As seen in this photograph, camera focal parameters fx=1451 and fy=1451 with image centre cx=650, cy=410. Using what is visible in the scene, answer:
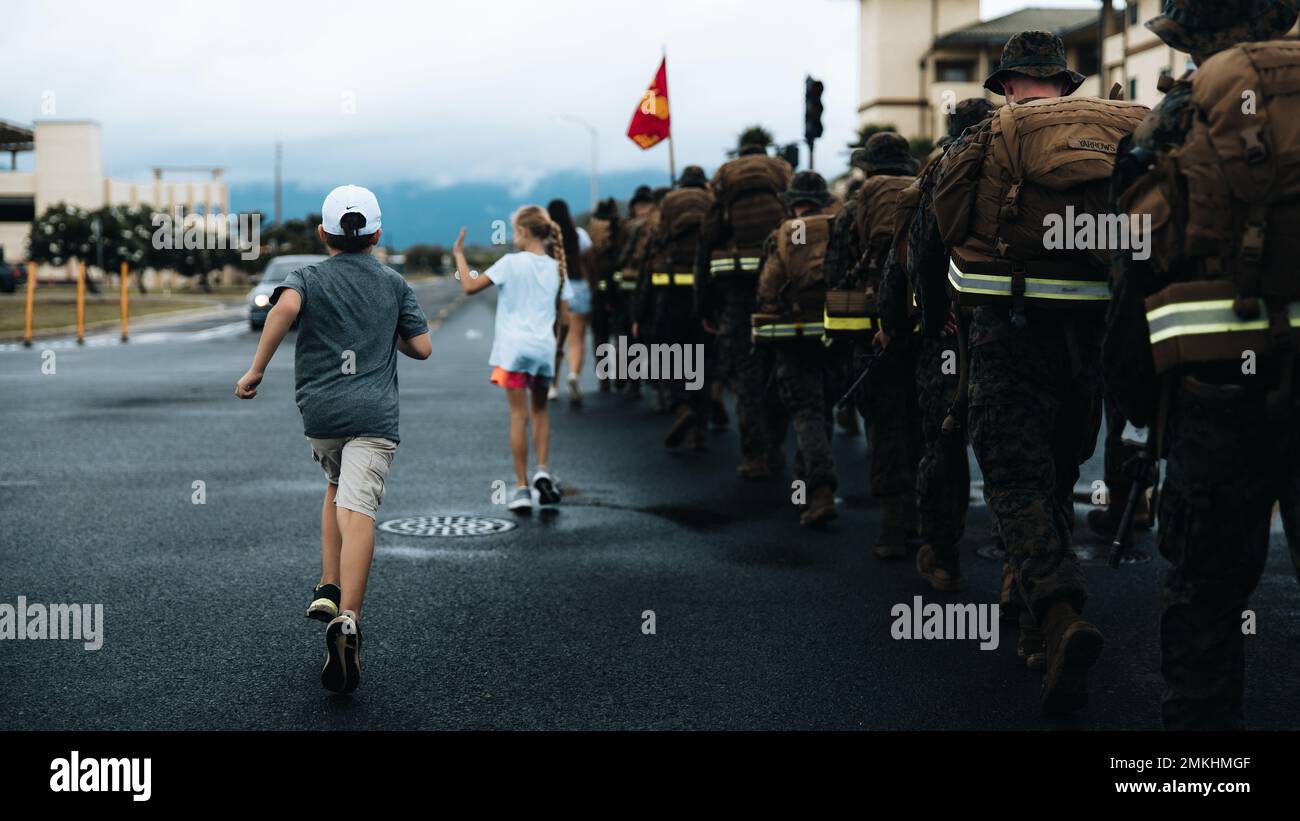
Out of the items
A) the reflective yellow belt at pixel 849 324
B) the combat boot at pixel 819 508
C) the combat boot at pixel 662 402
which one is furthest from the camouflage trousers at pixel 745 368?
the combat boot at pixel 662 402

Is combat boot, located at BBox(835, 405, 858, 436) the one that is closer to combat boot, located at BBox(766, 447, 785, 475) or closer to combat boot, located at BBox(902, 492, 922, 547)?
combat boot, located at BBox(766, 447, 785, 475)

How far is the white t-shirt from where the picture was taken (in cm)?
884

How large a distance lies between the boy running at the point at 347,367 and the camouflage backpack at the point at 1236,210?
2745mm

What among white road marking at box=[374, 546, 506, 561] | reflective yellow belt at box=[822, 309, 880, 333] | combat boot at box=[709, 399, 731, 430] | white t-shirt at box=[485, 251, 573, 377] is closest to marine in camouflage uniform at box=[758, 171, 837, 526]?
reflective yellow belt at box=[822, 309, 880, 333]

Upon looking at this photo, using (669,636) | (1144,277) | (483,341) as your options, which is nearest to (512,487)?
(669,636)

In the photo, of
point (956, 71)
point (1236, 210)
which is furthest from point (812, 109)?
point (956, 71)

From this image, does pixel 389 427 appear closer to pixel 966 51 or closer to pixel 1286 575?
pixel 1286 575

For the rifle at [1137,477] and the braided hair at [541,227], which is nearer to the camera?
the rifle at [1137,477]

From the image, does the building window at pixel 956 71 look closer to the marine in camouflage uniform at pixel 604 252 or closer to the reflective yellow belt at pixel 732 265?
the marine in camouflage uniform at pixel 604 252

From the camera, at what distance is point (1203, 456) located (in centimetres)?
365

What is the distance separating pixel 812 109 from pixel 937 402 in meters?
8.94

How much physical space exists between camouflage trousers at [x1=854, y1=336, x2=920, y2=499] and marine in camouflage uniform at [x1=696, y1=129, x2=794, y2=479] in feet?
7.61

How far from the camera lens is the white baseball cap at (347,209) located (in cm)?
529

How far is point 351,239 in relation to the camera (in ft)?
17.5
